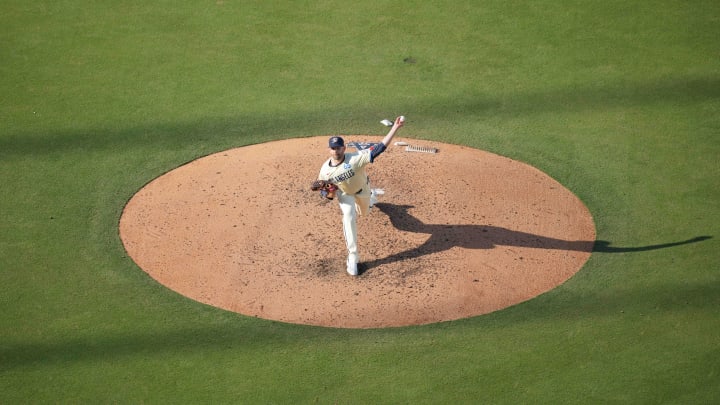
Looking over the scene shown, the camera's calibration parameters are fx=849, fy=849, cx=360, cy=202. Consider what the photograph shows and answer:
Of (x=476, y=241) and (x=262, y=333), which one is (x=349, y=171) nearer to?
(x=476, y=241)

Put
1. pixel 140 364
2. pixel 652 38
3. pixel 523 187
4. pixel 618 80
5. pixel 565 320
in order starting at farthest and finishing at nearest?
1. pixel 652 38
2. pixel 618 80
3. pixel 523 187
4. pixel 565 320
5. pixel 140 364

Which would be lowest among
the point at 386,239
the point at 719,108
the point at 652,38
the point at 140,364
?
the point at 140,364

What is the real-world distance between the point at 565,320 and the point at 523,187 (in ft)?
9.18

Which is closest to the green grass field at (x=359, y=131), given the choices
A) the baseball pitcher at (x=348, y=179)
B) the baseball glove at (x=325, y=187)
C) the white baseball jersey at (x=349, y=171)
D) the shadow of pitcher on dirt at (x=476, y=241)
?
the shadow of pitcher on dirt at (x=476, y=241)

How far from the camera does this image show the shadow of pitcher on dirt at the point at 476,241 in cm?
1023

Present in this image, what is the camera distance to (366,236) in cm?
1055

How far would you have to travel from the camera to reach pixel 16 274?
9.88 m

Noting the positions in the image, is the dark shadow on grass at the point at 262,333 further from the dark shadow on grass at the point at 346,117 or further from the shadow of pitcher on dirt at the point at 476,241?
the dark shadow on grass at the point at 346,117

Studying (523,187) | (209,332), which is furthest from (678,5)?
(209,332)

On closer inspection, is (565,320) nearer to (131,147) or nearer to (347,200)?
(347,200)

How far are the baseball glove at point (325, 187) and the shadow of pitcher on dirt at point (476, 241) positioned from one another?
0.95 metres

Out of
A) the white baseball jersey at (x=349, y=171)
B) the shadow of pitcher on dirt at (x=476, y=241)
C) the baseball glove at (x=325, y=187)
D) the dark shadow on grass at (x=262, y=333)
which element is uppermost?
the white baseball jersey at (x=349, y=171)

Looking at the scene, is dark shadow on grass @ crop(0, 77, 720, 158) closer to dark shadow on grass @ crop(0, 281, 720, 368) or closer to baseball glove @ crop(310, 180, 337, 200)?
baseball glove @ crop(310, 180, 337, 200)

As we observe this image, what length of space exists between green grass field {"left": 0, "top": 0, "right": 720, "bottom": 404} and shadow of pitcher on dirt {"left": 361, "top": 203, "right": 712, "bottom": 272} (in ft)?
0.68
